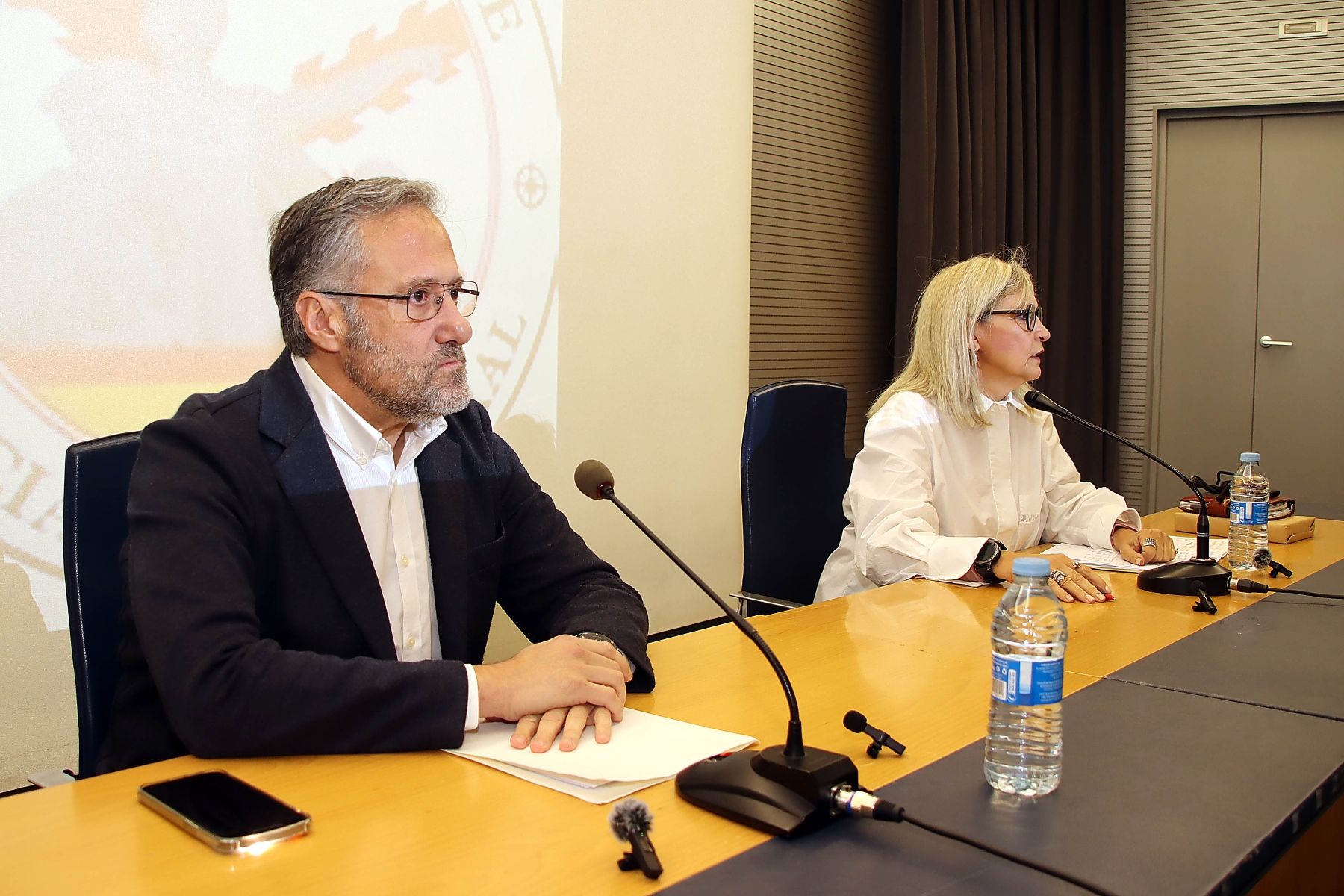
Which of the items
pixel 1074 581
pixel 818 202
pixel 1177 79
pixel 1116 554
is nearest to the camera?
pixel 1074 581

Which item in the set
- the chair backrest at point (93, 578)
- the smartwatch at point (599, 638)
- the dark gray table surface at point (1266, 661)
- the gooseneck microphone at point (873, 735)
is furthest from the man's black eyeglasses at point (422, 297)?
the dark gray table surface at point (1266, 661)

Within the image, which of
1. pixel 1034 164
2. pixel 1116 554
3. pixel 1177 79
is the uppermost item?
pixel 1177 79

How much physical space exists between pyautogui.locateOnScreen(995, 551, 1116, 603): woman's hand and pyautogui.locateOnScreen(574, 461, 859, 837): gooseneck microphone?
1017 millimetres

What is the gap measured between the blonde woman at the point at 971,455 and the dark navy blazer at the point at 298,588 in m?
0.81

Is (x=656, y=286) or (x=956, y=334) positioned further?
(x=656, y=286)

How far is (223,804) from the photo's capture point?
3.32ft

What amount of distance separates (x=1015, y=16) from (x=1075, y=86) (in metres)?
0.68

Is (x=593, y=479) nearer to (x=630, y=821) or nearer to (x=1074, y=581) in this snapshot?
(x=630, y=821)

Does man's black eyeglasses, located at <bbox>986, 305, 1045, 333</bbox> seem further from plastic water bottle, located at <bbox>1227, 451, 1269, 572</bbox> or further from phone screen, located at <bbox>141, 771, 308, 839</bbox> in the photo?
phone screen, located at <bbox>141, 771, 308, 839</bbox>

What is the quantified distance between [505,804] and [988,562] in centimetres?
121

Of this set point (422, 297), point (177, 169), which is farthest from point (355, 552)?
point (177, 169)

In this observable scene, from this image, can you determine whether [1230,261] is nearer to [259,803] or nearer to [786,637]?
[786,637]

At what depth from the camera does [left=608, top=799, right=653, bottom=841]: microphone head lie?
92 cm

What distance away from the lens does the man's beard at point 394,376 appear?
1517 millimetres
